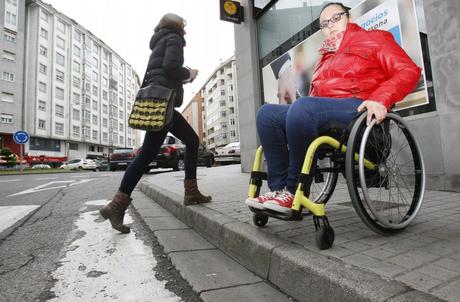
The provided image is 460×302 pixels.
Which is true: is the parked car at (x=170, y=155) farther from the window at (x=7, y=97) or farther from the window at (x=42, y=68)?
the window at (x=42, y=68)

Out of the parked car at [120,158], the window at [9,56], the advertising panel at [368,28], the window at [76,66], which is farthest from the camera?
the window at [76,66]

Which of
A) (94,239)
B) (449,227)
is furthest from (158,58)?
(449,227)

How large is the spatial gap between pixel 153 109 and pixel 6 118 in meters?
42.0

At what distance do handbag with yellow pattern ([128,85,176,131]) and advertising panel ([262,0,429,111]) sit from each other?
121 inches

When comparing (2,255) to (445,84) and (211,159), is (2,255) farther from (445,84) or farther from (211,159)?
(211,159)

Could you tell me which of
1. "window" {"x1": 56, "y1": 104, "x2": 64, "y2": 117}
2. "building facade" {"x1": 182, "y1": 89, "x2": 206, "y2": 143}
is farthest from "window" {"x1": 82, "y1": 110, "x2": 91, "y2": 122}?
"building facade" {"x1": 182, "y1": 89, "x2": 206, "y2": 143}

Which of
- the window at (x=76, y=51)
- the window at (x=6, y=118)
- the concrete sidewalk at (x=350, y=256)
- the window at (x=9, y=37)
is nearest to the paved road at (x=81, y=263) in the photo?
the concrete sidewalk at (x=350, y=256)

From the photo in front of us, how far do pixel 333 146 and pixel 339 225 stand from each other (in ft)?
2.01

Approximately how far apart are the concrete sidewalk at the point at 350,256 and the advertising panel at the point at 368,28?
211cm

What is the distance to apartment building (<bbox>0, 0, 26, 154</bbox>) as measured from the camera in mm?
36625

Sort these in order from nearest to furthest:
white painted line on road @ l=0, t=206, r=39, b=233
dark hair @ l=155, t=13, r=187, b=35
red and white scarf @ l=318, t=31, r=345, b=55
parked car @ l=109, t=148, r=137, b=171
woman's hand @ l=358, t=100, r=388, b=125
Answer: woman's hand @ l=358, t=100, r=388, b=125 → red and white scarf @ l=318, t=31, r=345, b=55 → dark hair @ l=155, t=13, r=187, b=35 → white painted line on road @ l=0, t=206, r=39, b=233 → parked car @ l=109, t=148, r=137, b=171

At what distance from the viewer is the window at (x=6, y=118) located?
36250 millimetres

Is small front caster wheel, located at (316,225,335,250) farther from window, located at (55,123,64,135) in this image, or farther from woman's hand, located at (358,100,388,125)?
window, located at (55,123,64,135)

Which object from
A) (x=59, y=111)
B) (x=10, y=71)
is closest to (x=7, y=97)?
(x=10, y=71)
